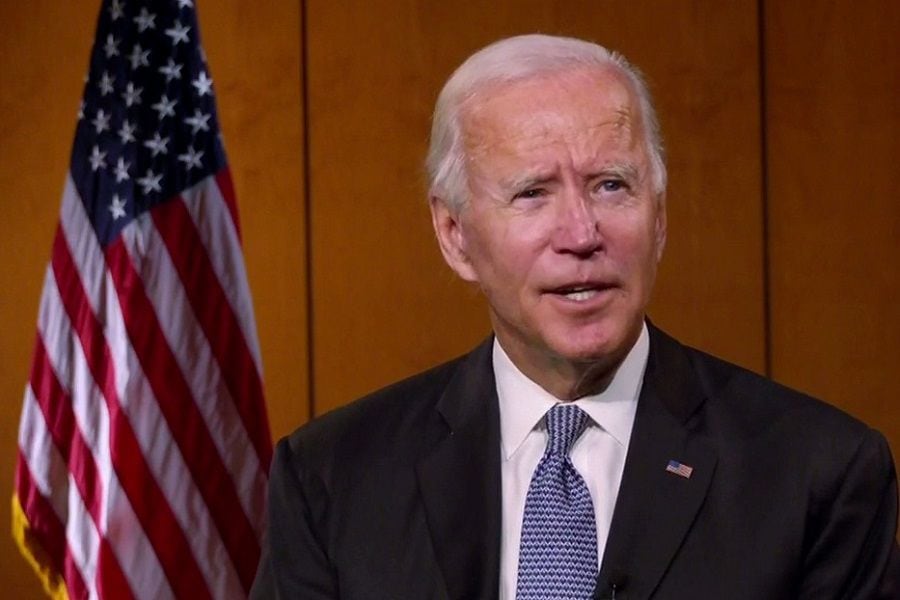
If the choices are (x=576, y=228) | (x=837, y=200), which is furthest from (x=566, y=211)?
(x=837, y=200)

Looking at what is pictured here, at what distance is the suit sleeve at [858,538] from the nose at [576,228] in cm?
40

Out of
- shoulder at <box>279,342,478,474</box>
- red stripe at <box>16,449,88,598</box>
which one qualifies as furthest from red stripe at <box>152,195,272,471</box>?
shoulder at <box>279,342,478,474</box>

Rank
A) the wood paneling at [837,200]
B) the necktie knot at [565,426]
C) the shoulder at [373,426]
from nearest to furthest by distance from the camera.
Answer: the necktie knot at [565,426] < the shoulder at [373,426] < the wood paneling at [837,200]

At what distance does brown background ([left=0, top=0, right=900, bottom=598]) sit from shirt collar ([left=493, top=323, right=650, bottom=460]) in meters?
1.89

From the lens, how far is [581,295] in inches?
68.9

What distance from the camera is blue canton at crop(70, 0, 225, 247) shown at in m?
3.24

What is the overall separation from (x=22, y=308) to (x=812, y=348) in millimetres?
1971

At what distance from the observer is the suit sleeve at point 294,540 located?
1860mm

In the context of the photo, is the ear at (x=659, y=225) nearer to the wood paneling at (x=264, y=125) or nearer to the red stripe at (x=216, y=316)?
the red stripe at (x=216, y=316)

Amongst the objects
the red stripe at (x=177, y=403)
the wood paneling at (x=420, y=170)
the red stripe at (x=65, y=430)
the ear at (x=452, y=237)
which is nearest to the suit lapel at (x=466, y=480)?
the ear at (x=452, y=237)

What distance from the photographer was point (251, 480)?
3273mm

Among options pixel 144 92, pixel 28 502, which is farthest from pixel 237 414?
pixel 144 92

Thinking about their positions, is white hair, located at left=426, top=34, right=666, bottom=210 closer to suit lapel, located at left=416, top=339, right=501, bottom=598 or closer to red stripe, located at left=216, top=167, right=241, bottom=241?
suit lapel, located at left=416, top=339, right=501, bottom=598

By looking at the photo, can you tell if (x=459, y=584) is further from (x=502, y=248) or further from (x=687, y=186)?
(x=687, y=186)
